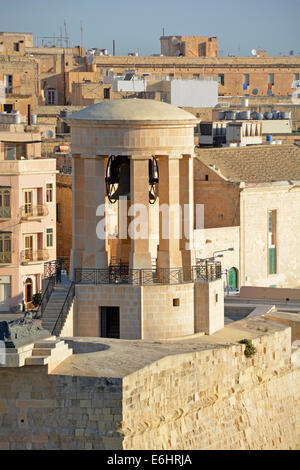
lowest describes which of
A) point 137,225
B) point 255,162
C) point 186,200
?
point 255,162

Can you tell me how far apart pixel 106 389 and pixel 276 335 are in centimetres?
745

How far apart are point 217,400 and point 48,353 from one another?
4.38 meters

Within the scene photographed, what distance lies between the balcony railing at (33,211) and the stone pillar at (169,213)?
15972mm

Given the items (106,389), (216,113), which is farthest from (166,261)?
(216,113)

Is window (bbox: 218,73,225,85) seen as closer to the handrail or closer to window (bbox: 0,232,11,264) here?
window (bbox: 0,232,11,264)

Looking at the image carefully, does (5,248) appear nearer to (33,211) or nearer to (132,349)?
(33,211)

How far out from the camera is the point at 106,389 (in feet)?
82.0

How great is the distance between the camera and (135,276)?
30.5 meters

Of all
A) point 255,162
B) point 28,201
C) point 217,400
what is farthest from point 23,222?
point 217,400

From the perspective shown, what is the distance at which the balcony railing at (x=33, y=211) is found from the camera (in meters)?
46.7

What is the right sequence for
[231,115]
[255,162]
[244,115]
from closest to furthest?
[255,162] → [244,115] → [231,115]

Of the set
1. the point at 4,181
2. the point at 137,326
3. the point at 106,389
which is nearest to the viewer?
the point at 106,389

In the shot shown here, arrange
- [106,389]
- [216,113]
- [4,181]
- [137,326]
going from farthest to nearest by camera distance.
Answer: [216,113]
[4,181]
[137,326]
[106,389]
